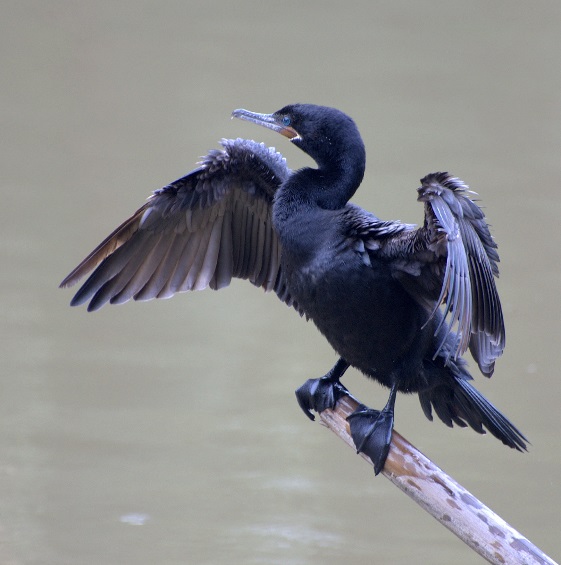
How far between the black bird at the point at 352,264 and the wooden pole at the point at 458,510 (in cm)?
6

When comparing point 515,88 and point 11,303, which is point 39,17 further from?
point 11,303

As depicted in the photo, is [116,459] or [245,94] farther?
[245,94]

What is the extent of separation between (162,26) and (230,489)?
5.42m

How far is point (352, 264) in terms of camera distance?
264 cm

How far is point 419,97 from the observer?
766cm

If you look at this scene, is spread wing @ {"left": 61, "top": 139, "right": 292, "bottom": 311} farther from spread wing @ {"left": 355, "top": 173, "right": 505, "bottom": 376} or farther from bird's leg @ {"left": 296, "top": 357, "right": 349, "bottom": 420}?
spread wing @ {"left": 355, "top": 173, "right": 505, "bottom": 376}

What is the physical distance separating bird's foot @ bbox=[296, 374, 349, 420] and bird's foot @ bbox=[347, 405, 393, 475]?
13 centimetres

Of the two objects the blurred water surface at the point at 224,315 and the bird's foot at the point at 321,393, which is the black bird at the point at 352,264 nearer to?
the bird's foot at the point at 321,393

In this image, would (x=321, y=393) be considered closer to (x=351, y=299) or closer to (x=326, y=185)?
(x=351, y=299)

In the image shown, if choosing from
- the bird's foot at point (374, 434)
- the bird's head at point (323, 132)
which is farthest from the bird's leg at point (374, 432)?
the bird's head at point (323, 132)

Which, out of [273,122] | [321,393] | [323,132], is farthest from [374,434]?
[273,122]

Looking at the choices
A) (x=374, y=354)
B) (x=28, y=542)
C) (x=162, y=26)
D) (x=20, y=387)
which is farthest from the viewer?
(x=162, y=26)

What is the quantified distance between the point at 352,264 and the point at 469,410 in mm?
526

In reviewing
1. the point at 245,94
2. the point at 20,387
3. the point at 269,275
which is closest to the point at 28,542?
the point at 20,387
